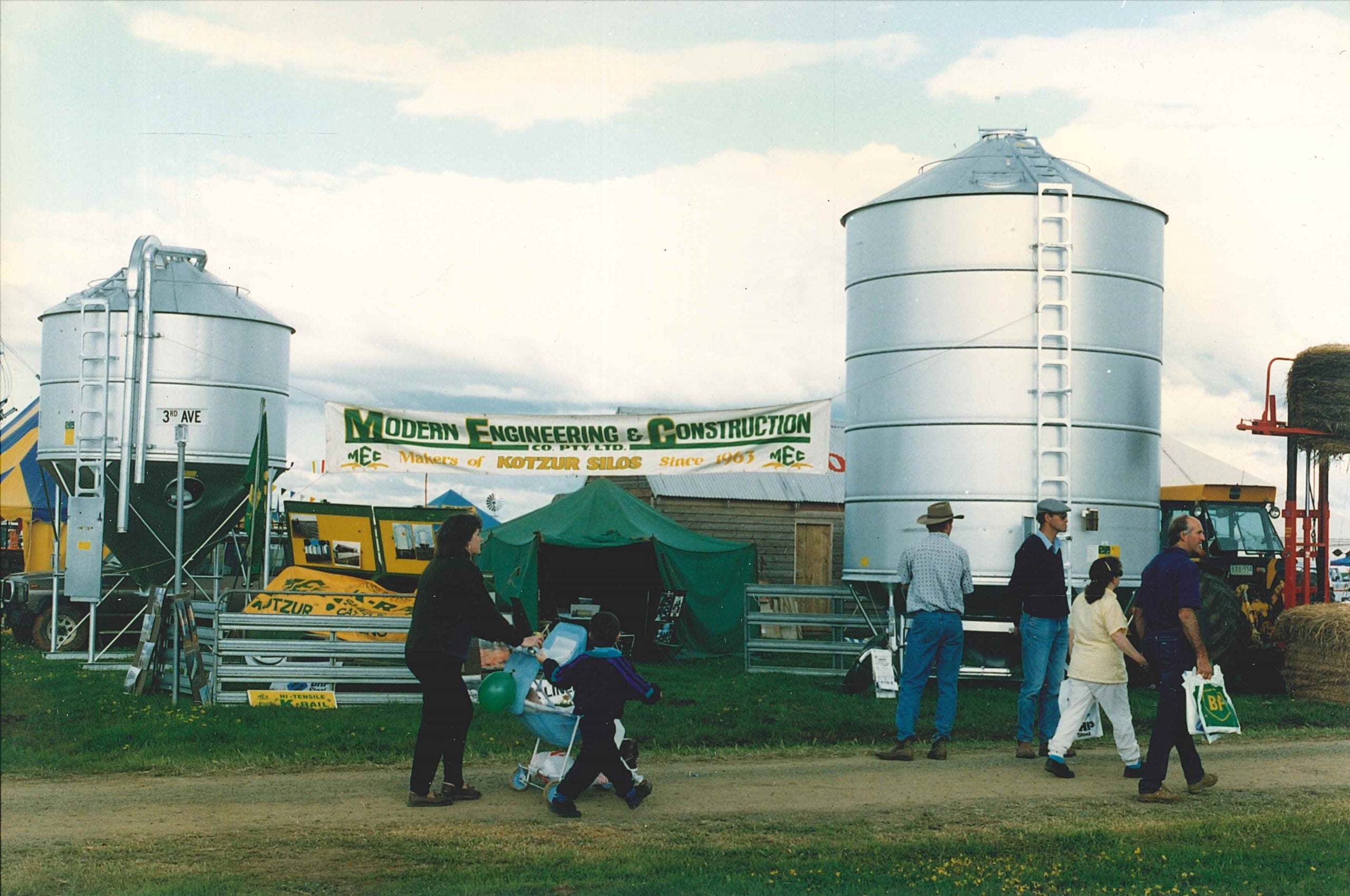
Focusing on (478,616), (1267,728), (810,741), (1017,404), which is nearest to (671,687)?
(810,741)

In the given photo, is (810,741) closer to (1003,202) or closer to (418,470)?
(1003,202)

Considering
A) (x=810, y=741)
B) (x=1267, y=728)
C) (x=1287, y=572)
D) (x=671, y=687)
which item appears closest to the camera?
(x=810, y=741)

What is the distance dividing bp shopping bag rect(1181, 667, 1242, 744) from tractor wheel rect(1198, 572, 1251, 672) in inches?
263

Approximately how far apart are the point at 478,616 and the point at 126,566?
1219cm

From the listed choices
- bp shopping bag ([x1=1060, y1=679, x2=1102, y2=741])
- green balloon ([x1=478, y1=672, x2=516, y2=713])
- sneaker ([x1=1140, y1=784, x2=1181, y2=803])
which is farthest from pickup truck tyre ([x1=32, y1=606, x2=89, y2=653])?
sneaker ([x1=1140, y1=784, x2=1181, y2=803])

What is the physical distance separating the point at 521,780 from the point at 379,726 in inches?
119

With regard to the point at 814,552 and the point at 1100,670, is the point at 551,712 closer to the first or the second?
the point at 1100,670

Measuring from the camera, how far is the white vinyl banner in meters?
17.4

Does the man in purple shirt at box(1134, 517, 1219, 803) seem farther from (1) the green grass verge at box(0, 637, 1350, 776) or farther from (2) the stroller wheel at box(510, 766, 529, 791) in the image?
(2) the stroller wheel at box(510, 766, 529, 791)

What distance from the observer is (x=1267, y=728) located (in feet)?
43.5

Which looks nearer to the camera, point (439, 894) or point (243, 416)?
point (439, 894)

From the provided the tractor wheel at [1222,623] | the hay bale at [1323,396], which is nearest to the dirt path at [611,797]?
the tractor wheel at [1222,623]

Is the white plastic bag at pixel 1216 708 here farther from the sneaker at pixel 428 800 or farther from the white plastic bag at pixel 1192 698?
the sneaker at pixel 428 800

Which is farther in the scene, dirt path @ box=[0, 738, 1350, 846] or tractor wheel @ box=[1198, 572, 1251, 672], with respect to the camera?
tractor wheel @ box=[1198, 572, 1251, 672]
